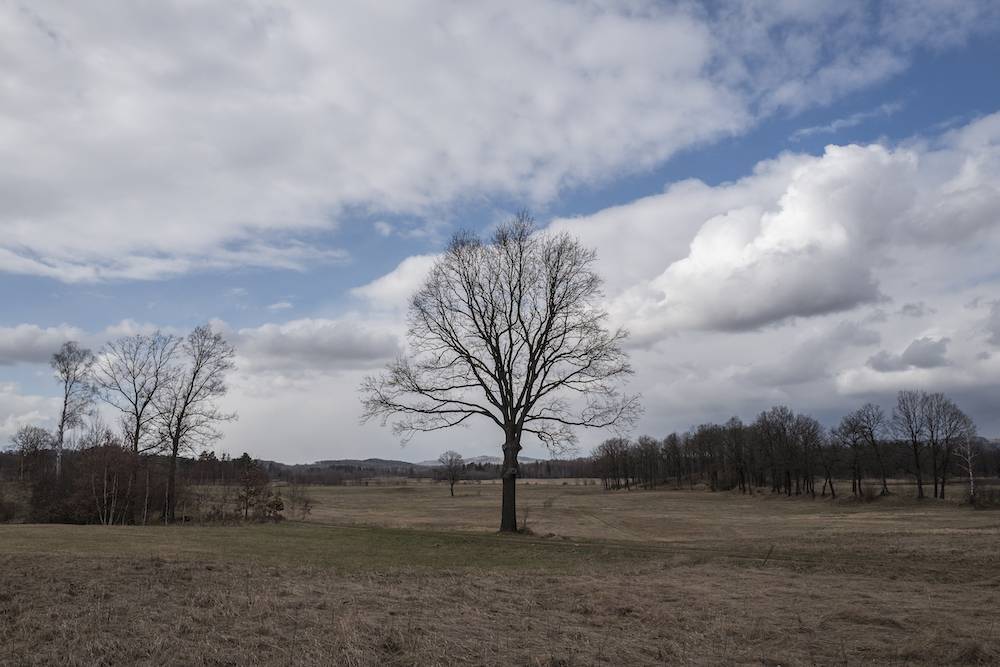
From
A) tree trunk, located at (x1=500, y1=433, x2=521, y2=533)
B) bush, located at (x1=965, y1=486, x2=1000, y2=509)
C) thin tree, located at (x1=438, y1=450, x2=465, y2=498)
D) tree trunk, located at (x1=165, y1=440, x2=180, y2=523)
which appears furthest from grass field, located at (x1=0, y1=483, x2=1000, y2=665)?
thin tree, located at (x1=438, y1=450, x2=465, y2=498)

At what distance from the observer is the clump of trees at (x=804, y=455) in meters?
82.4

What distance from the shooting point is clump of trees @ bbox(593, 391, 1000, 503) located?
8238 cm

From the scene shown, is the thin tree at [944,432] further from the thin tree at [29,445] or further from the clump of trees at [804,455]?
the thin tree at [29,445]

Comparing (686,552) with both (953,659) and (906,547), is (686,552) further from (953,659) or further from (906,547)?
(953,659)

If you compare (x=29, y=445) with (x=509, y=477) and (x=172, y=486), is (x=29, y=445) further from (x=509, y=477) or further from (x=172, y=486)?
(x=509, y=477)

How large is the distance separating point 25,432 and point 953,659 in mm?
68508

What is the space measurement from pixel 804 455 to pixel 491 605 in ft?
320

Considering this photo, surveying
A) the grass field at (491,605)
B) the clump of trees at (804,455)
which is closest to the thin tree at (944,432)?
the clump of trees at (804,455)

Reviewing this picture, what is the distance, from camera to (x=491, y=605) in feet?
39.0

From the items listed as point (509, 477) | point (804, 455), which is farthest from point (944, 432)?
point (509, 477)

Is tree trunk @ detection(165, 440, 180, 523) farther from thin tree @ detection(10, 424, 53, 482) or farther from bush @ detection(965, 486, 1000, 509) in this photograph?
bush @ detection(965, 486, 1000, 509)

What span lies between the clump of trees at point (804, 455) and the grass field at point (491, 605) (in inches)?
2340

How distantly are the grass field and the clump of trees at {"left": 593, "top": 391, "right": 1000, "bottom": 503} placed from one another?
2340 inches

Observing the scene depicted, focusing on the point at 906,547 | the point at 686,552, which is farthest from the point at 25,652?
the point at 906,547
